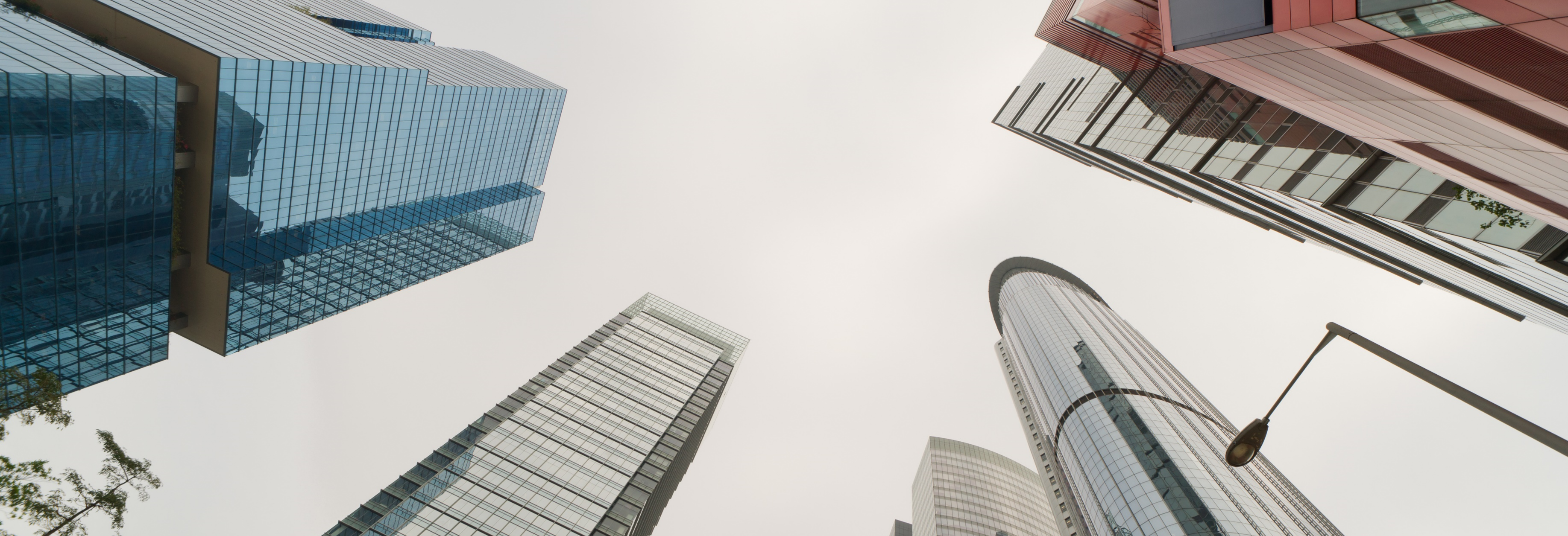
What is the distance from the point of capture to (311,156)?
176 feet

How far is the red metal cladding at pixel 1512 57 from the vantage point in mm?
8836

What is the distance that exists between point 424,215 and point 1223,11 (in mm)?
87625

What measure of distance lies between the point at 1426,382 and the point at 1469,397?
732mm

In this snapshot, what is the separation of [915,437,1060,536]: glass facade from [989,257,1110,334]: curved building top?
36099 millimetres

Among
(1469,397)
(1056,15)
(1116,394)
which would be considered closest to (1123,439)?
(1116,394)

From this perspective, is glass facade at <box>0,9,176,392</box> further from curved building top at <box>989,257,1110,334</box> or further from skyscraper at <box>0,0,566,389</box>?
curved building top at <box>989,257,1110,334</box>

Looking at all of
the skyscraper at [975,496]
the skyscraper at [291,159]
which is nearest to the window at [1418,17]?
the skyscraper at [291,159]

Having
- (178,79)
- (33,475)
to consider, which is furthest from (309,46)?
(33,475)

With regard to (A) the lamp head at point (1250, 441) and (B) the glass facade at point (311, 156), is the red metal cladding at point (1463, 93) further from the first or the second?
(B) the glass facade at point (311, 156)

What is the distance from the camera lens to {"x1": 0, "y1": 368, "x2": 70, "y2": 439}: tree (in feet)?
83.7

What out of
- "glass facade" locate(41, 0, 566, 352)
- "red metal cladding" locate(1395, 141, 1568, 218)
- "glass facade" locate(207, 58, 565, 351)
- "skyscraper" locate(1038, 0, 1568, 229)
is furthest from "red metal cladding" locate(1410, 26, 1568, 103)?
"glass facade" locate(207, 58, 565, 351)

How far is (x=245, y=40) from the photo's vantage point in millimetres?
45219

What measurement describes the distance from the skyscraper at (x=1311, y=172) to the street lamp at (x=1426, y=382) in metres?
7.03

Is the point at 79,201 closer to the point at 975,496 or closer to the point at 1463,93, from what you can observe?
the point at 1463,93
